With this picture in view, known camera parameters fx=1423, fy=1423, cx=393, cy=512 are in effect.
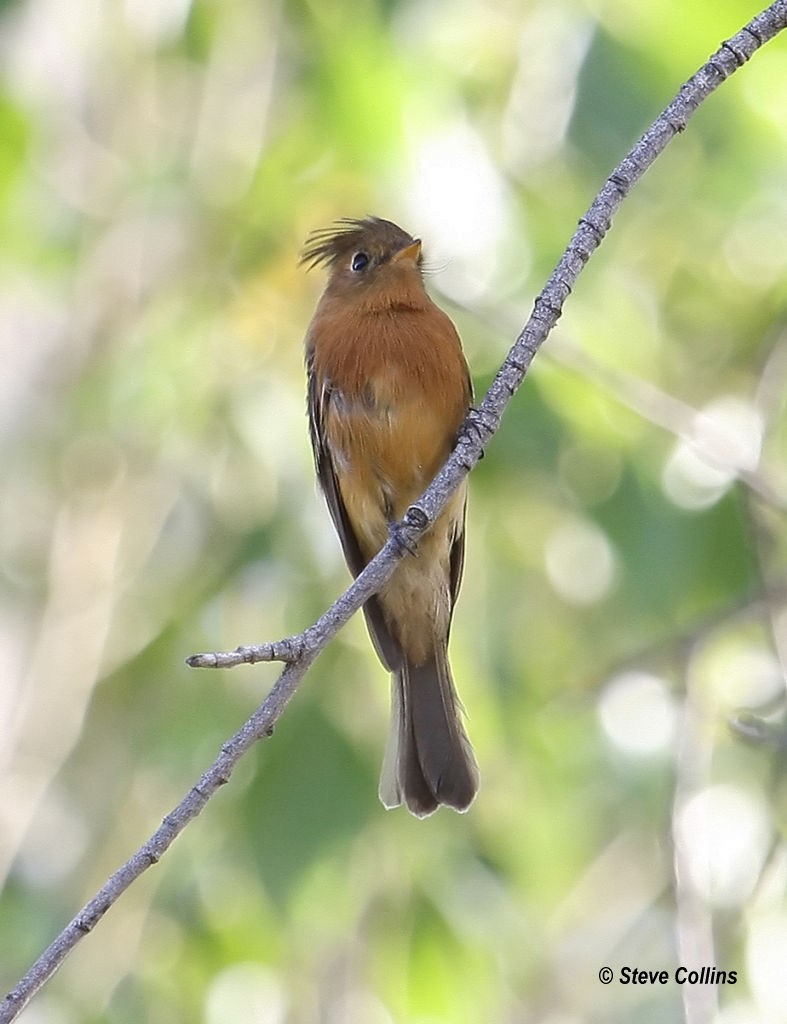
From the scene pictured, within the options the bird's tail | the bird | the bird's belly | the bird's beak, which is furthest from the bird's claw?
the bird's beak

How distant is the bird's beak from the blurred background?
0.06 metres

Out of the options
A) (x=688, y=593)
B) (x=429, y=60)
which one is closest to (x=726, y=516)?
(x=688, y=593)

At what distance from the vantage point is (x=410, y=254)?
4703 millimetres

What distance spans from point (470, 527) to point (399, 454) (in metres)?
0.61

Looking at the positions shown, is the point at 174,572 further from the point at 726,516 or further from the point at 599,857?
the point at 599,857

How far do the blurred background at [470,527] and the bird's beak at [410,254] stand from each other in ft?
0.21

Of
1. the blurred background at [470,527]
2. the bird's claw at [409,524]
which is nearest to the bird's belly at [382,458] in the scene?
the blurred background at [470,527]

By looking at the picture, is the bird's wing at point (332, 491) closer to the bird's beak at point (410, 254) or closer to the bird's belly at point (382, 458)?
the bird's belly at point (382, 458)

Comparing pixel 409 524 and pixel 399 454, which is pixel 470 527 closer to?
pixel 399 454

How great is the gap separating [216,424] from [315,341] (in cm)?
47

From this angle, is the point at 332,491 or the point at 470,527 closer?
the point at 332,491

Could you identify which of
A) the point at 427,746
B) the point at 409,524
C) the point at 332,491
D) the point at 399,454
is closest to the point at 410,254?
the point at 399,454

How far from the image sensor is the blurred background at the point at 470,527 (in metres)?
4.39

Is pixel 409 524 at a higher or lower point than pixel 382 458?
lower
